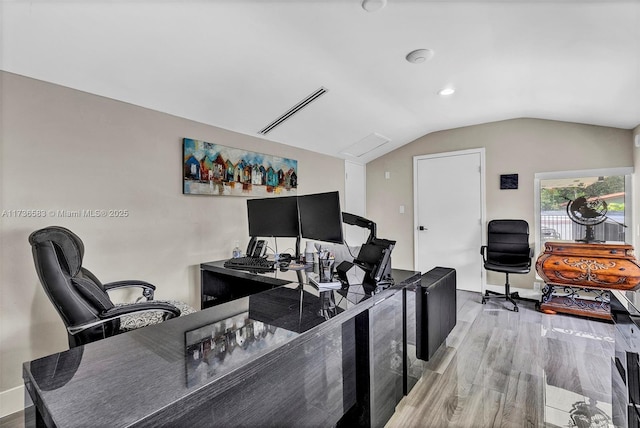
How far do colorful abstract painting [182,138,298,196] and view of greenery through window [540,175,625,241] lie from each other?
10.7ft

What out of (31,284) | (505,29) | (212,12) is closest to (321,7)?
(212,12)

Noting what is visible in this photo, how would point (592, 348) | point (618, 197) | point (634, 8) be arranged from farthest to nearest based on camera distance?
point (618, 197) → point (592, 348) → point (634, 8)

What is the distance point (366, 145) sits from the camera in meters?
4.57

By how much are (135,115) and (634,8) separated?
324 centimetres

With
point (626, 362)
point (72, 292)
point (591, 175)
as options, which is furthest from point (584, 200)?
point (72, 292)

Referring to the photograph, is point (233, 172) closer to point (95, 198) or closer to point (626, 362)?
point (95, 198)

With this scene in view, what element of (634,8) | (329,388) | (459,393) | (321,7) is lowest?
(459,393)

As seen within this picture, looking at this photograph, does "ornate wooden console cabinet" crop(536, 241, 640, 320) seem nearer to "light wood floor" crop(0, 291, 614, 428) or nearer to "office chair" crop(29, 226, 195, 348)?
"light wood floor" crop(0, 291, 614, 428)

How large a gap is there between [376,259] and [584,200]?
10.9 feet

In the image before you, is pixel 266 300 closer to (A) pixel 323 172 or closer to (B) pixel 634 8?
(B) pixel 634 8

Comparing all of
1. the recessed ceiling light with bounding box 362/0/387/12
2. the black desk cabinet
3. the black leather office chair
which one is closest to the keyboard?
the recessed ceiling light with bounding box 362/0/387/12

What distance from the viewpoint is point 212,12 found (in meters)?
1.80

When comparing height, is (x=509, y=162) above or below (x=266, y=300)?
above

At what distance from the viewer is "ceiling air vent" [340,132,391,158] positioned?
14.3 ft
